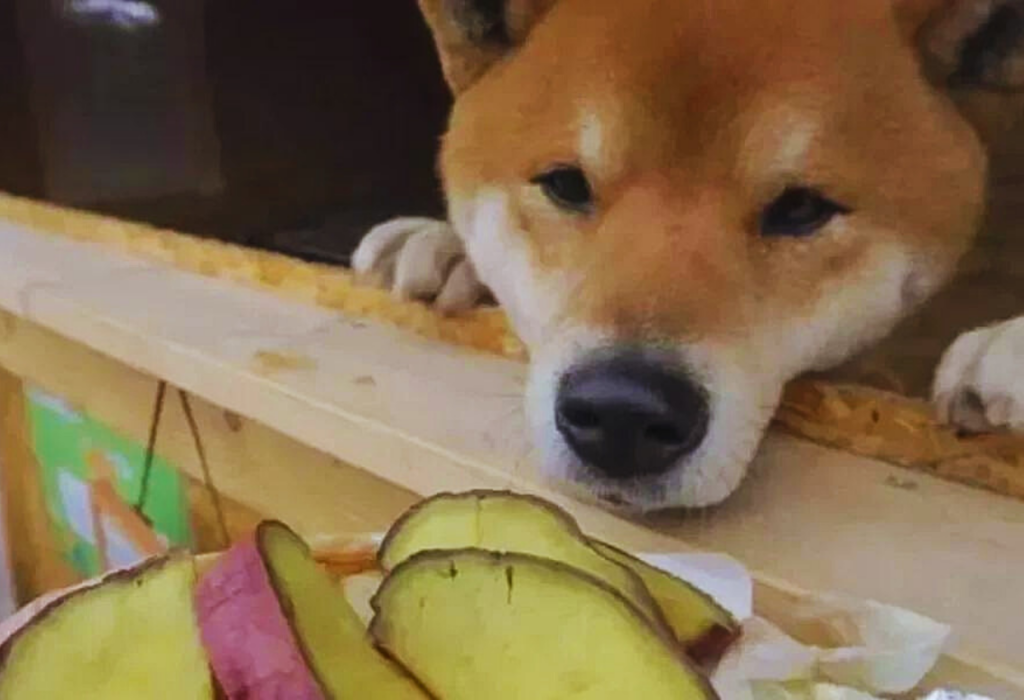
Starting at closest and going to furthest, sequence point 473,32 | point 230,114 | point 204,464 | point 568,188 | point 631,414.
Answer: point 631,414, point 568,188, point 473,32, point 204,464, point 230,114

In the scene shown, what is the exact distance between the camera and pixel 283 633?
0.47 m

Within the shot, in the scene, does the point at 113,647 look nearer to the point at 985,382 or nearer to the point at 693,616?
the point at 693,616

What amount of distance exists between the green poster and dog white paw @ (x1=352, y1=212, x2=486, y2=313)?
24 cm

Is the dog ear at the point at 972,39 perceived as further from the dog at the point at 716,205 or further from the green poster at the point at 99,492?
the green poster at the point at 99,492

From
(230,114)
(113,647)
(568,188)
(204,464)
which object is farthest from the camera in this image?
(230,114)

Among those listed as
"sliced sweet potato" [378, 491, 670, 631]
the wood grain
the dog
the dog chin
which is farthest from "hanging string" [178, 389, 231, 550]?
"sliced sweet potato" [378, 491, 670, 631]

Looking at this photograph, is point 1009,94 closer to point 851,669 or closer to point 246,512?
point 851,669

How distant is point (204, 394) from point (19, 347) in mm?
423

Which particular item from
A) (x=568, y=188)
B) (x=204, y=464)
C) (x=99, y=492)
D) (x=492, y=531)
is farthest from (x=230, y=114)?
(x=492, y=531)

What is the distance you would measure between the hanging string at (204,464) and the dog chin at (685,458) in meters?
0.40

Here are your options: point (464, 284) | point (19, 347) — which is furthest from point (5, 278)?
point (464, 284)

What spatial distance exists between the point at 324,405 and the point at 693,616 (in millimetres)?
403

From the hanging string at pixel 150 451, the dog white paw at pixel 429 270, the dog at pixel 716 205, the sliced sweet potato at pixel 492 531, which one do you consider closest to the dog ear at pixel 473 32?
the dog at pixel 716 205

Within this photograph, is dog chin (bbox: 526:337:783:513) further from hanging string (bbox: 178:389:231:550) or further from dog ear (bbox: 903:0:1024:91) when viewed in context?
hanging string (bbox: 178:389:231:550)
